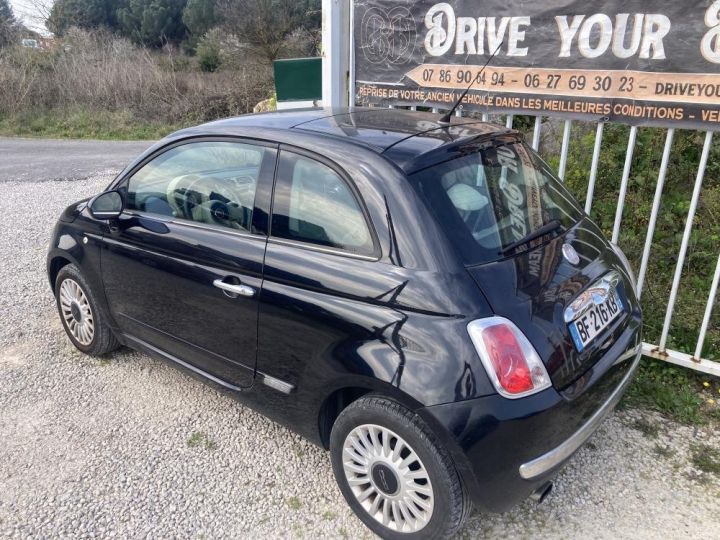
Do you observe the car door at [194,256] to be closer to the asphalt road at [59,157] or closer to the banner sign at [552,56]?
the banner sign at [552,56]

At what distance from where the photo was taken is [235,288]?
2820 millimetres

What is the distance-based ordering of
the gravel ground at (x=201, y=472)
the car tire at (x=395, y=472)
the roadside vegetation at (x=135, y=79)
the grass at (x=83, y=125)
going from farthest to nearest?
the roadside vegetation at (x=135, y=79), the grass at (x=83, y=125), the gravel ground at (x=201, y=472), the car tire at (x=395, y=472)

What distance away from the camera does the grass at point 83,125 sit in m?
17.3

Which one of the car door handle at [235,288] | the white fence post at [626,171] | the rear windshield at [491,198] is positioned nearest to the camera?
the rear windshield at [491,198]

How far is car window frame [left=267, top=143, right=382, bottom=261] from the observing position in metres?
2.47

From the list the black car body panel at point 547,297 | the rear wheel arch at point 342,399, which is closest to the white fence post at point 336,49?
the black car body panel at point 547,297

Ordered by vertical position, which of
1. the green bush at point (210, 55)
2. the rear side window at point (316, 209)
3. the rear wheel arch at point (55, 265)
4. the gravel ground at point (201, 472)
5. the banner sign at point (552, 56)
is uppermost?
the green bush at point (210, 55)

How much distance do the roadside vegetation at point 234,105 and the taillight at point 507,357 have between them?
172 centimetres

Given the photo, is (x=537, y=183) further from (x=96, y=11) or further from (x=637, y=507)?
(x=96, y=11)

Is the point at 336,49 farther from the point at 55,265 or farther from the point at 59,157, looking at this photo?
the point at 59,157

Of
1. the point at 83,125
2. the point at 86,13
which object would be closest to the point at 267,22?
the point at 83,125

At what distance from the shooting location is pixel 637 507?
273 cm

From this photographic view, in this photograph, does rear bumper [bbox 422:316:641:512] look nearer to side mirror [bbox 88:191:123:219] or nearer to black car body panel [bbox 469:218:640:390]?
black car body panel [bbox 469:218:640:390]

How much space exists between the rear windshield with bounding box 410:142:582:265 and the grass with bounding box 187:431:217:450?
1843 millimetres
